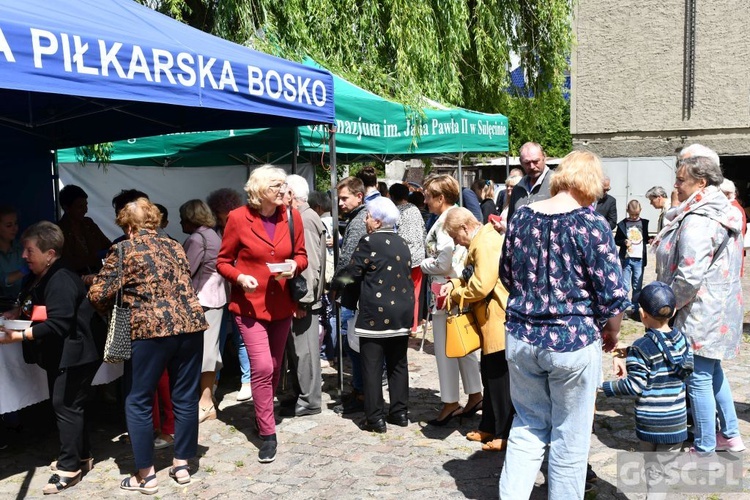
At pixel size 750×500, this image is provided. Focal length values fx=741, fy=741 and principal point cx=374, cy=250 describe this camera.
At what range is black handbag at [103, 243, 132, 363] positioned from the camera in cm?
397

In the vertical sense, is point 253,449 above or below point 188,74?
below

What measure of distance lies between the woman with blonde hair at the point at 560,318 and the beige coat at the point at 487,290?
840 millimetres

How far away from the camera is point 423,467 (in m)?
4.51

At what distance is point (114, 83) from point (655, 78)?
19.6 metres

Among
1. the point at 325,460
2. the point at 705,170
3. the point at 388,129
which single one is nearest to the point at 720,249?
the point at 705,170

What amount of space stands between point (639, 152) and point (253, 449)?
18.7 meters

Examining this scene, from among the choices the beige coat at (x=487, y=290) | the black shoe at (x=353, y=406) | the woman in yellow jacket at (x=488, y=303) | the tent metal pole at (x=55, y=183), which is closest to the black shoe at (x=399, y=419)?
the black shoe at (x=353, y=406)

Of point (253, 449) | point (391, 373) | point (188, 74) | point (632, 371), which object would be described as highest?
point (188, 74)

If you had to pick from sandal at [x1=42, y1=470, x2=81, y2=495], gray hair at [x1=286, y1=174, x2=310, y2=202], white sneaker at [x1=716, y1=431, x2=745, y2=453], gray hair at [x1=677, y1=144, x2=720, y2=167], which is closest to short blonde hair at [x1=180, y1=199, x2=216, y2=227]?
gray hair at [x1=286, y1=174, x2=310, y2=202]

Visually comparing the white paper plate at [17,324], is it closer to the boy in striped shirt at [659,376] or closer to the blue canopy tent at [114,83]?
the blue canopy tent at [114,83]

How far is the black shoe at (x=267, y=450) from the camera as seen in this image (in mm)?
4645

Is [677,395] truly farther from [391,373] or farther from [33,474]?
[33,474]

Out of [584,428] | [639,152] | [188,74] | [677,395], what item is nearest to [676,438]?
[677,395]

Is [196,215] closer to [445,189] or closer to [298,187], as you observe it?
[298,187]
